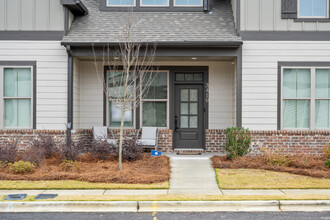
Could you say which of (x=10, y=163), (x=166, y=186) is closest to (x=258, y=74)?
(x=166, y=186)

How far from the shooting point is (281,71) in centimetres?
1127

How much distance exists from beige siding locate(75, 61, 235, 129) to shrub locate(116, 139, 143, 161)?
2349 mm

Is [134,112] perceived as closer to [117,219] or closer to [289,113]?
[289,113]

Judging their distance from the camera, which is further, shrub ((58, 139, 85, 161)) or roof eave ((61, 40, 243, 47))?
roof eave ((61, 40, 243, 47))

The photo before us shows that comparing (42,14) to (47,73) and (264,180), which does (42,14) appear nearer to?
(47,73)

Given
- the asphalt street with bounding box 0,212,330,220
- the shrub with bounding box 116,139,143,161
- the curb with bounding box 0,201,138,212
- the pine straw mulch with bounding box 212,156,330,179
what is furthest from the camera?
the shrub with bounding box 116,139,143,161

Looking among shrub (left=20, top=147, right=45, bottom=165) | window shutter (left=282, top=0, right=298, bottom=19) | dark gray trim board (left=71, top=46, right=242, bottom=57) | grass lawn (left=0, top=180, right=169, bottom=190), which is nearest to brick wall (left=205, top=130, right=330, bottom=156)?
dark gray trim board (left=71, top=46, right=242, bottom=57)

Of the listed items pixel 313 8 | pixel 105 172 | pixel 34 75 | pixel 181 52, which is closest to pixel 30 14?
pixel 34 75

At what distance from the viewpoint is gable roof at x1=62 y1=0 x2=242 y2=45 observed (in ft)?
37.0

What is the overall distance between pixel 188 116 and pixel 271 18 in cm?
411

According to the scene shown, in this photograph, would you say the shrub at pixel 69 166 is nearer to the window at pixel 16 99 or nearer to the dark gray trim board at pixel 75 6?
the window at pixel 16 99

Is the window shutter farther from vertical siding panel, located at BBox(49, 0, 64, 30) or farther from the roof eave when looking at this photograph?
vertical siding panel, located at BBox(49, 0, 64, 30)

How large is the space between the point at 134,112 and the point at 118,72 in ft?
4.81

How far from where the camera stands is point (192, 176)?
30.1 feet
